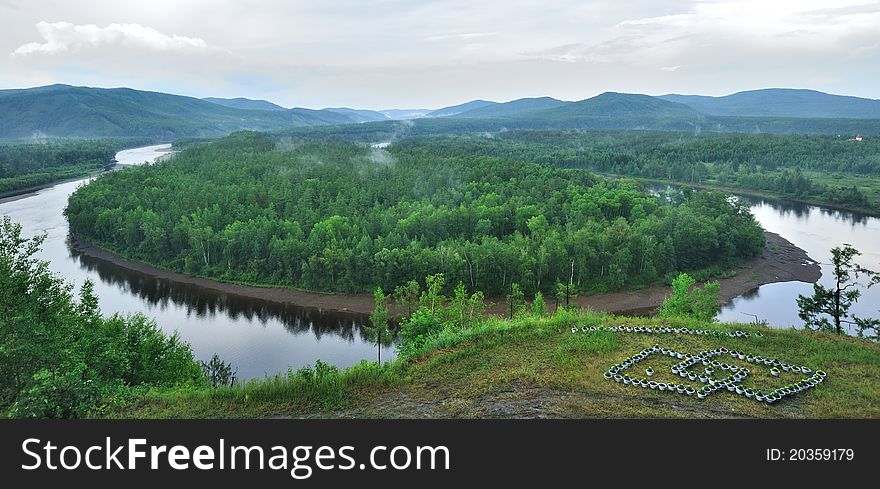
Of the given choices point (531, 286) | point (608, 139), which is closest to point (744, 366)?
point (531, 286)

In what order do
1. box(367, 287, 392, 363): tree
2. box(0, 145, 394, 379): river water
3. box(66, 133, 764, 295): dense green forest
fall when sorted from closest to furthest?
box(367, 287, 392, 363): tree < box(0, 145, 394, 379): river water < box(66, 133, 764, 295): dense green forest

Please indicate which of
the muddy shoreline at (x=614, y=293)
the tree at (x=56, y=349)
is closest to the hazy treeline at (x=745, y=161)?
the muddy shoreline at (x=614, y=293)

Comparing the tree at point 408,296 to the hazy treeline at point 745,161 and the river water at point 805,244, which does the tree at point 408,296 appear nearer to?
the river water at point 805,244

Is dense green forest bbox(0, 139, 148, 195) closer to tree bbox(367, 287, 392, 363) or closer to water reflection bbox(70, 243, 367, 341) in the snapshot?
water reflection bbox(70, 243, 367, 341)

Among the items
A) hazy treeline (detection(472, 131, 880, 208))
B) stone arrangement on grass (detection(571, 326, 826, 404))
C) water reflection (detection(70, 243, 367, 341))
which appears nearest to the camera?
stone arrangement on grass (detection(571, 326, 826, 404))

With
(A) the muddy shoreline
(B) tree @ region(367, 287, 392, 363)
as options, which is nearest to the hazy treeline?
(A) the muddy shoreline

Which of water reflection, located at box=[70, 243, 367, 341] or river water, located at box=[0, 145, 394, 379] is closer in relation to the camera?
river water, located at box=[0, 145, 394, 379]

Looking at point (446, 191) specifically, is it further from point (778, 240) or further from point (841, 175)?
point (841, 175)
